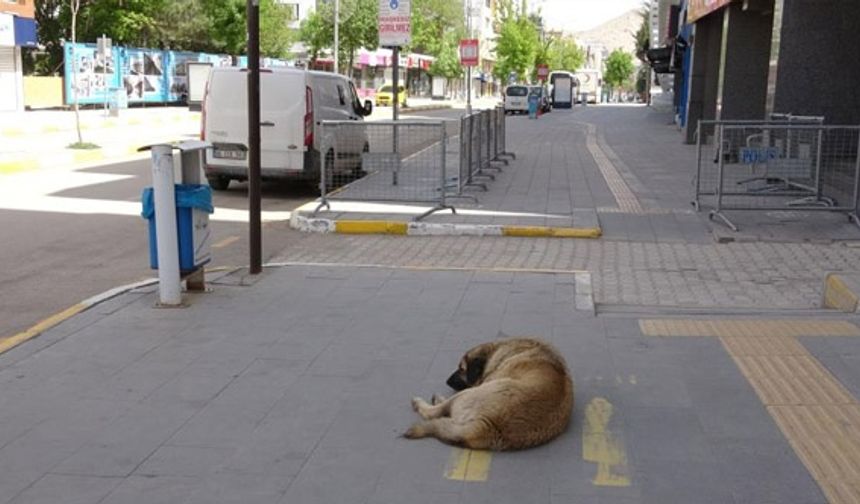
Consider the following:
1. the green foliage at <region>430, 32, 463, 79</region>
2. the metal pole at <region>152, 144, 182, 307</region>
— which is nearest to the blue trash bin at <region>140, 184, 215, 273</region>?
the metal pole at <region>152, 144, 182, 307</region>

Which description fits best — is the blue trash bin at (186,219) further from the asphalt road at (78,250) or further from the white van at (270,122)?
the white van at (270,122)

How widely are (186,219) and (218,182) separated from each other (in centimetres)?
850

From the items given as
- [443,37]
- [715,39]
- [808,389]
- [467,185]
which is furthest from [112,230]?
[443,37]

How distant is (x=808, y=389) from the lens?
17.2 ft

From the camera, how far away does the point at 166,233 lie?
7.24m

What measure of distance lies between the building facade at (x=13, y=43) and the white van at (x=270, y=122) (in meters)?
23.2

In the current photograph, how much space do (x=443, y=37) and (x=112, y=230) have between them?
6754cm

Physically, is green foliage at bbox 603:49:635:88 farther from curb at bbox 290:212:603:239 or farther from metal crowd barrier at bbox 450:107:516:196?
curb at bbox 290:212:603:239

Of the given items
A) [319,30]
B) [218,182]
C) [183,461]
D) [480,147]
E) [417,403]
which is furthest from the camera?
[319,30]

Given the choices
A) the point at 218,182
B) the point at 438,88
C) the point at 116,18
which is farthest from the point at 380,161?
the point at 438,88

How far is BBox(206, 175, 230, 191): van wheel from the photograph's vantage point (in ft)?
51.0

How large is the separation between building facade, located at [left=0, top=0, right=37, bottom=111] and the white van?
23.2 metres

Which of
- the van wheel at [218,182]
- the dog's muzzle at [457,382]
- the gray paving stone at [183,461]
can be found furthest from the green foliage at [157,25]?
the gray paving stone at [183,461]

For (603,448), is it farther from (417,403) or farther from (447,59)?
(447,59)
